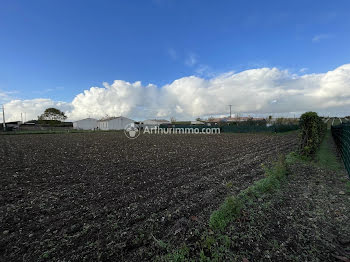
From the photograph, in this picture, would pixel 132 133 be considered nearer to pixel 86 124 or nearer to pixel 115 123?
pixel 115 123

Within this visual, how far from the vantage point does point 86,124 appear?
188ft

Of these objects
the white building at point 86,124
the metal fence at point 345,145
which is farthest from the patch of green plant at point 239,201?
the white building at point 86,124

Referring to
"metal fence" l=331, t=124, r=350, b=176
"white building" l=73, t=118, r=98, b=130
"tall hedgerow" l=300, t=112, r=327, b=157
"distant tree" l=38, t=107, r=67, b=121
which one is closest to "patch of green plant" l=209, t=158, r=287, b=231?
"metal fence" l=331, t=124, r=350, b=176

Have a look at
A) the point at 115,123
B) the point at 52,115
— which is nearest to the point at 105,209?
the point at 115,123

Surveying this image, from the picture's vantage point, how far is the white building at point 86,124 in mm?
56194

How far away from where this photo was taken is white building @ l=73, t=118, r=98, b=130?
5619 cm

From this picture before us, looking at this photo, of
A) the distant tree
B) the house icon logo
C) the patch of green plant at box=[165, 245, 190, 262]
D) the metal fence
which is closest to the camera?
the patch of green plant at box=[165, 245, 190, 262]

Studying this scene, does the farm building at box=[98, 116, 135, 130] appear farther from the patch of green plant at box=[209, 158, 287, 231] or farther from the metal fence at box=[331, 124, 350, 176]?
the patch of green plant at box=[209, 158, 287, 231]

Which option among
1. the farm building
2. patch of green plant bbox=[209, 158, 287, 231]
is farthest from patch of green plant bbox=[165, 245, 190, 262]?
the farm building

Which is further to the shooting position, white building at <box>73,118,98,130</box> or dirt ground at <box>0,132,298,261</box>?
white building at <box>73,118,98,130</box>

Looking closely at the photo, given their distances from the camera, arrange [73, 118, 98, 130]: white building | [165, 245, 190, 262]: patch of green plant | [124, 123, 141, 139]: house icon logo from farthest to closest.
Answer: [73, 118, 98, 130]: white building, [124, 123, 141, 139]: house icon logo, [165, 245, 190, 262]: patch of green plant

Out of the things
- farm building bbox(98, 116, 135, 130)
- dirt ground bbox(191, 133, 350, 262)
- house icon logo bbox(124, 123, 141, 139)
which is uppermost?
farm building bbox(98, 116, 135, 130)

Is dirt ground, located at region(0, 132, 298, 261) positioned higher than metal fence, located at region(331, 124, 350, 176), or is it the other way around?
metal fence, located at region(331, 124, 350, 176)

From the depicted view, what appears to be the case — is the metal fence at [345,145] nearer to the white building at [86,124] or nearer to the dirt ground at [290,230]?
the dirt ground at [290,230]
